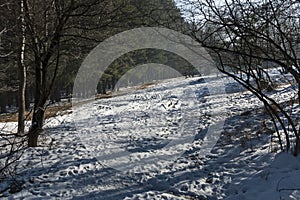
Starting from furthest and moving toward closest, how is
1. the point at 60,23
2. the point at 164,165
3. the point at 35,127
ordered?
the point at 60,23 → the point at 164,165 → the point at 35,127

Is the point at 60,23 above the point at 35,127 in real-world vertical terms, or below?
above

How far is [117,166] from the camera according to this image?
650cm

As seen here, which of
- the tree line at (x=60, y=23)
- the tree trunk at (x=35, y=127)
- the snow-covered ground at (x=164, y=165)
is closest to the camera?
the tree trunk at (x=35, y=127)

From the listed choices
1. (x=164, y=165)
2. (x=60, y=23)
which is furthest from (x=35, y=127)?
(x=60, y=23)

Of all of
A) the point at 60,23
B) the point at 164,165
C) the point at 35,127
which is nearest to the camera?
the point at 35,127

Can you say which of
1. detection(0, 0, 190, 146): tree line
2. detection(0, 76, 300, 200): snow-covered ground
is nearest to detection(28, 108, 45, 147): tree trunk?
detection(0, 0, 190, 146): tree line

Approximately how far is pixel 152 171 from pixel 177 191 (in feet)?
3.43

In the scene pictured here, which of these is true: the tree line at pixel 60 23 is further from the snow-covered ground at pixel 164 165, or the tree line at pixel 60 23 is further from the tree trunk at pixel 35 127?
the snow-covered ground at pixel 164 165

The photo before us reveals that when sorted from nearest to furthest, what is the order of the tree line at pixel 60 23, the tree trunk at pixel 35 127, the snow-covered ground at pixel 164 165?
1. the tree trunk at pixel 35 127
2. the snow-covered ground at pixel 164 165
3. the tree line at pixel 60 23

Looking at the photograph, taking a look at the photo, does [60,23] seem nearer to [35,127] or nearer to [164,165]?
[164,165]

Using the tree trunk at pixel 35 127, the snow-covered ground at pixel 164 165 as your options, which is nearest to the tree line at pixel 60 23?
the tree trunk at pixel 35 127

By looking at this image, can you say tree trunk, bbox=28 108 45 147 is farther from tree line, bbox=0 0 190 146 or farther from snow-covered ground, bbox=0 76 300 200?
snow-covered ground, bbox=0 76 300 200

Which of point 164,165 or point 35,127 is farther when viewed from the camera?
point 164,165

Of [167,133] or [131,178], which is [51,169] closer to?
[131,178]
